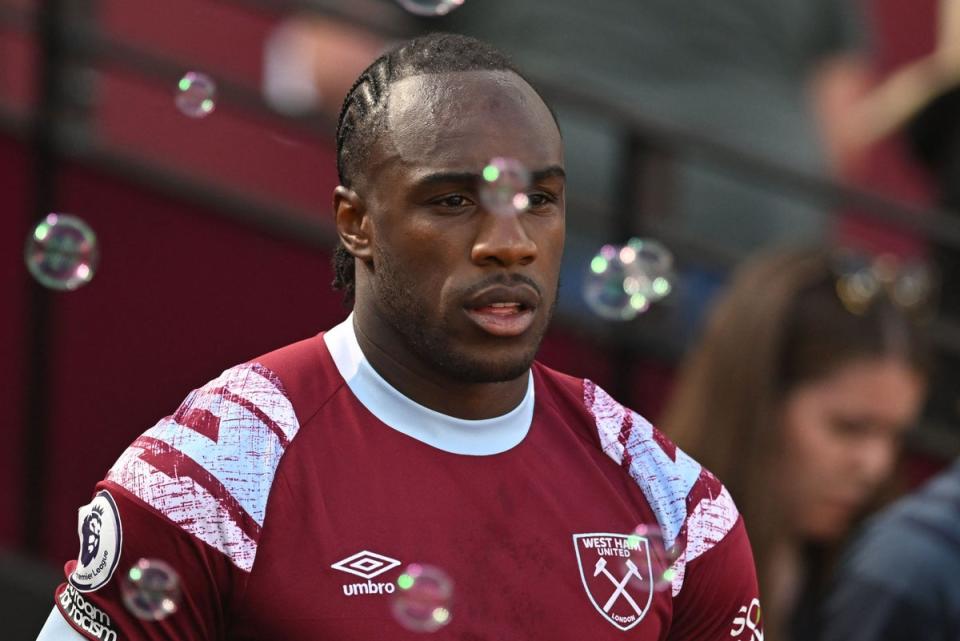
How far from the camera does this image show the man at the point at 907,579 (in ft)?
12.9

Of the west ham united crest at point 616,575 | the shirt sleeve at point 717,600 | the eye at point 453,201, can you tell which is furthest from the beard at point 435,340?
the shirt sleeve at point 717,600

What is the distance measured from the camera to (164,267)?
A: 6.21 metres

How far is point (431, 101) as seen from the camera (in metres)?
2.70

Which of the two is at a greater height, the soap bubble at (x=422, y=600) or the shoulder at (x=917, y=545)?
the soap bubble at (x=422, y=600)

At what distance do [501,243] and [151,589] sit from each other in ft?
2.14

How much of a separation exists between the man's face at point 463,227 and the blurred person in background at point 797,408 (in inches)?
76.5

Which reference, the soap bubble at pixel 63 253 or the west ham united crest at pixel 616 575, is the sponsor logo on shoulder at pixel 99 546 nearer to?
the west ham united crest at pixel 616 575

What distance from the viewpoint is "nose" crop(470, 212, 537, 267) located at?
2.62m

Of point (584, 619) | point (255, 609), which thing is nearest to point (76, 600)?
point (255, 609)

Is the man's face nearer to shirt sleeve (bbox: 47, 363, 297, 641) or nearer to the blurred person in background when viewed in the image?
shirt sleeve (bbox: 47, 363, 297, 641)

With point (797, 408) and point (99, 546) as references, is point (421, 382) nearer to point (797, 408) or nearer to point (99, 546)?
point (99, 546)

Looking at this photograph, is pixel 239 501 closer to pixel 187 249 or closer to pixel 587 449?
pixel 587 449

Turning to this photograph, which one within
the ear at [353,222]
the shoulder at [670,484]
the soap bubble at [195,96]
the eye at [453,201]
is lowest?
the shoulder at [670,484]

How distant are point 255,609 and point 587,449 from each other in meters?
0.61
